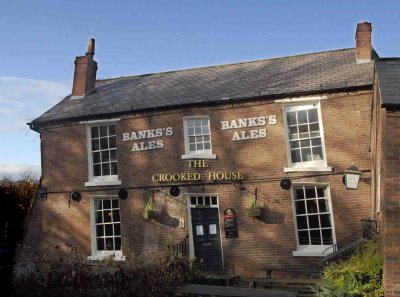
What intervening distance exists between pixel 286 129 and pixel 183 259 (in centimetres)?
573

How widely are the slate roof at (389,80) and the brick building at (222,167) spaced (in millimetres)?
3606

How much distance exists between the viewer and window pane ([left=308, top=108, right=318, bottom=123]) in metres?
13.9

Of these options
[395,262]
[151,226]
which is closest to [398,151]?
[395,262]

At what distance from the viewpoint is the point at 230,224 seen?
14.0m

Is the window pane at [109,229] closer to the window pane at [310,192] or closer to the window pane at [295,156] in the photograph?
the window pane at [295,156]

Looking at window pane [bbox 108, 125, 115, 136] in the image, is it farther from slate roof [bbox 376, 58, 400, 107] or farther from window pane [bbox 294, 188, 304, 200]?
slate roof [bbox 376, 58, 400, 107]

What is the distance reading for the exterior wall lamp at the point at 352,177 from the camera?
12820mm

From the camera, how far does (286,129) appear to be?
1401 centimetres

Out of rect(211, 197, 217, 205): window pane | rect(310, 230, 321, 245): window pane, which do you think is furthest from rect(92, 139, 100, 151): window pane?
rect(310, 230, 321, 245): window pane

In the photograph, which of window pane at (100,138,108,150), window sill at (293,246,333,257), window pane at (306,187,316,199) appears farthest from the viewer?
window pane at (100,138,108,150)

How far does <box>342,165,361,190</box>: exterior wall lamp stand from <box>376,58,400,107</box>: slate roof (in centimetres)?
451

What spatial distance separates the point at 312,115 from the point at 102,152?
782 centimetres

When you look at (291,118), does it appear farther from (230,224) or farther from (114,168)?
(114,168)

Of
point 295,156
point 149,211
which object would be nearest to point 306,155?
point 295,156
